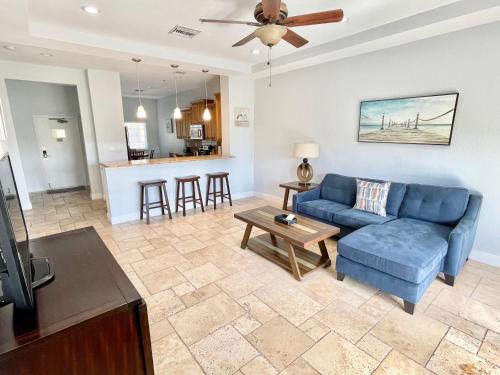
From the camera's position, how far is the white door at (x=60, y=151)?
6.24 meters

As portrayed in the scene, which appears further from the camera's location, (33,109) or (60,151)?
(60,151)

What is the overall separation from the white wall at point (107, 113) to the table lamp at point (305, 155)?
3.94m

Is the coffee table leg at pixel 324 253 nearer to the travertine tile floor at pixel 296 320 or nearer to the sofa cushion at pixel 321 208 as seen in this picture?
the travertine tile floor at pixel 296 320

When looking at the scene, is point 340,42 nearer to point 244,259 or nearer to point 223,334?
point 244,259

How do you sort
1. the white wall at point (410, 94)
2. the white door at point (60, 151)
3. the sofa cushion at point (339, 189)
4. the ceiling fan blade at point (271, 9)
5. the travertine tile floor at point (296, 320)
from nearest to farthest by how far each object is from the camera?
the travertine tile floor at point (296, 320)
the ceiling fan blade at point (271, 9)
the white wall at point (410, 94)
the sofa cushion at point (339, 189)
the white door at point (60, 151)

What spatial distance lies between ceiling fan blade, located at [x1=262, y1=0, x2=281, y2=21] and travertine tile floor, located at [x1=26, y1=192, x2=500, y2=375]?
248cm

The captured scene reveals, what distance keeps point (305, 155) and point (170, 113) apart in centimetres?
630

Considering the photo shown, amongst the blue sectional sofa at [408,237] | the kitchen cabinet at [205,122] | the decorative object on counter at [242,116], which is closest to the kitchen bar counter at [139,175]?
the decorative object on counter at [242,116]

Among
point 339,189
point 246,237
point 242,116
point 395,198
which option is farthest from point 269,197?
point 395,198

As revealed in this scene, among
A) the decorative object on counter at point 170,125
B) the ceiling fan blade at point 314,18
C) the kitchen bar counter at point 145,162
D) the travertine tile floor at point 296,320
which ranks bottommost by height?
the travertine tile floor at point 296,320

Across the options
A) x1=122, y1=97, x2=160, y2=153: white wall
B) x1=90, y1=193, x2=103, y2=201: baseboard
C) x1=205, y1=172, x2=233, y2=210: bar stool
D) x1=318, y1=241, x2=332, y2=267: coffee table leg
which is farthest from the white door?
x1=318, y1=241, x2=332, y2=267: coffee table leg

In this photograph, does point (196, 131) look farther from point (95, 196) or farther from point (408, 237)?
point (408, 237)

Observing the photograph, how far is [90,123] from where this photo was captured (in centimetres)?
551

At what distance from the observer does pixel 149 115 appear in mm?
9453
